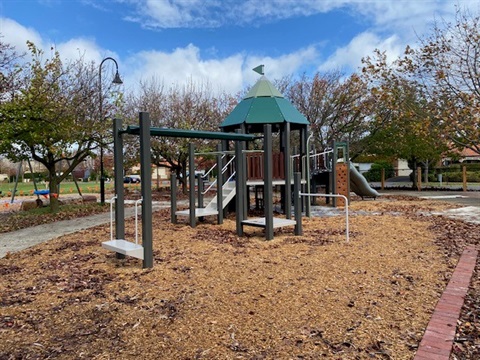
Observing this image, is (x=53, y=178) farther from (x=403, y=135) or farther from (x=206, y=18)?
(x=403, y=135)

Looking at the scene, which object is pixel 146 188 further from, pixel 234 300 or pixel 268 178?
pixel 268 178

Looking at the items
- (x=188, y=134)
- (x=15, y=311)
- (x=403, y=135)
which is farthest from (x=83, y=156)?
(x=403, y=135)

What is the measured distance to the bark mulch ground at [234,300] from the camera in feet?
9.80

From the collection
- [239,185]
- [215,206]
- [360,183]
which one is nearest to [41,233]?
[215,206]

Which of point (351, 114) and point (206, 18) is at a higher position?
point (206, 18)

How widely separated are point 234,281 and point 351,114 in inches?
736

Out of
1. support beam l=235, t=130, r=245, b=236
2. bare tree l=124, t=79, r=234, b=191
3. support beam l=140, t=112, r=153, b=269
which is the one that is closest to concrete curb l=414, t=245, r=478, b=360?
support beam l=140, t=112, r=153, b=269

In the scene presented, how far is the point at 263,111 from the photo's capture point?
11.3m

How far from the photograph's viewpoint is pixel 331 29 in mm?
12766

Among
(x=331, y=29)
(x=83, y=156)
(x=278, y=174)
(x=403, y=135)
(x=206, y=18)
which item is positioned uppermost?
(x=206, y=18)

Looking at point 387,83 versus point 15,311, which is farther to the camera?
point 387,83

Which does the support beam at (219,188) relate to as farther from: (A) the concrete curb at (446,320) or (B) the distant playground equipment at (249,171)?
(A) the concrete curb at (446,320)

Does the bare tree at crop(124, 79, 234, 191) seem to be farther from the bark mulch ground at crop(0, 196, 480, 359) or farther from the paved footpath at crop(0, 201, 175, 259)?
the bark mulch ground at crop(0, 196, 480, 359)

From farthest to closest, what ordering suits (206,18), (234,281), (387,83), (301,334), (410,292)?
(387,83) → (206,18) → (234,281) → (410,292) → (301,334)
